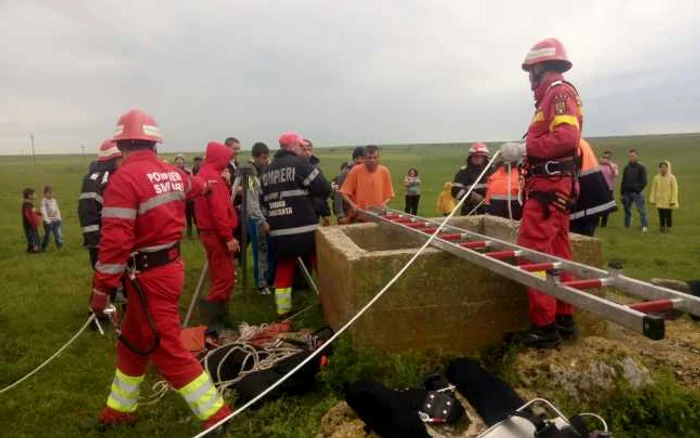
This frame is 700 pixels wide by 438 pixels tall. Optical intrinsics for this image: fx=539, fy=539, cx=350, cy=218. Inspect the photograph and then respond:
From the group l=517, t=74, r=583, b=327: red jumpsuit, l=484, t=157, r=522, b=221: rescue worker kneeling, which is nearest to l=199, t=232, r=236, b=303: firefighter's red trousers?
l=484, t=157, r=522, b=221: rescue worker kneeling

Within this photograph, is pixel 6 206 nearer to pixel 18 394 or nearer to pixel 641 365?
pixel 18 394

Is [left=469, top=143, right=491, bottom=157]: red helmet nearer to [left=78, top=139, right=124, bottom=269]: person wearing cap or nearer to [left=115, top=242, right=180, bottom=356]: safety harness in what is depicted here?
[left=78, top=139, right=124, bottom=269]: person wearing cap

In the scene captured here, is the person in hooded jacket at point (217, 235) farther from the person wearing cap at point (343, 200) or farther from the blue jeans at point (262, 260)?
the person wearing cap at point (343, 200)

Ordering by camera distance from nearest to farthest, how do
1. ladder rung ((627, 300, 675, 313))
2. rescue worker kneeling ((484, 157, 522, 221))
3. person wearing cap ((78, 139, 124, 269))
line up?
ladder rung ((627, 300, 675, 313))
person wearing cap ((78, 139, 124, 269))
rescue worker kneeling ((484, 157, 522, 221))

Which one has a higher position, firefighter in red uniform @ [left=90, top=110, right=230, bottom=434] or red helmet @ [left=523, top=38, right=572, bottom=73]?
red helmet @ [left=523, top=38, right=572, bottom=73]

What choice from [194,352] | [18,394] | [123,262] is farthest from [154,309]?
[18,394]

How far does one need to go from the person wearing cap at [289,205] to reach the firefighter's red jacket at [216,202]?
2.01 feet

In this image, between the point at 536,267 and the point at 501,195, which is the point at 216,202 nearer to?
the point at 501,195

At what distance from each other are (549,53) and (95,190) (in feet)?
18.7

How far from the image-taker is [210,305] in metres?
7.20

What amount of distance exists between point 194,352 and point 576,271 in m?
3.91

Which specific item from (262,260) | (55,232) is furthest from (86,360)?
(55,232)

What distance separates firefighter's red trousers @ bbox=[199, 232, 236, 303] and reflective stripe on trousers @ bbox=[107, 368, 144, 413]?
260 centimetres

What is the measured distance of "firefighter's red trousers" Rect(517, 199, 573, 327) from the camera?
4.56 metres
